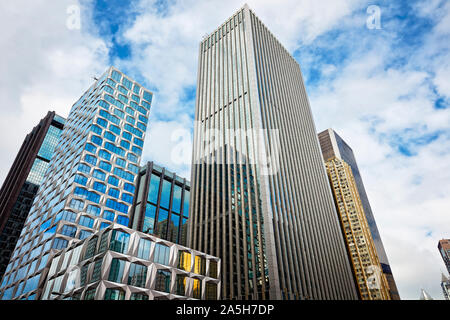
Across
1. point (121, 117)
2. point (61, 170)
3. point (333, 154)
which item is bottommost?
point (61, 170)

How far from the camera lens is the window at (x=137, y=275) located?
50781 millimetres

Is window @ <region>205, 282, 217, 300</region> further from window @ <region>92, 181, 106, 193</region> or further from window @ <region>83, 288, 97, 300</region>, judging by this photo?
window @ <region>92, 181, 106, 193</region>

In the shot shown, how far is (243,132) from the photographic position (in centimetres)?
9188

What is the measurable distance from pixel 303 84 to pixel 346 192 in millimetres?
63668

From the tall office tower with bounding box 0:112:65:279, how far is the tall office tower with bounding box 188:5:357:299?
74086 millimetres

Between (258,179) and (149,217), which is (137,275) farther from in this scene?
(149,217)

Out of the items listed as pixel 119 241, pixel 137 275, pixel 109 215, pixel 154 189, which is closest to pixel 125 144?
pixel 109 215

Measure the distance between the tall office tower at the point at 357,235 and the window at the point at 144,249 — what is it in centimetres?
10940

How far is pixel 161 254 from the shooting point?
57250 millimetres

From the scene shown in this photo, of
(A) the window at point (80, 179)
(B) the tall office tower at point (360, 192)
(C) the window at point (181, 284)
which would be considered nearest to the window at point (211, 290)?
(C) the window at point (181, 284)

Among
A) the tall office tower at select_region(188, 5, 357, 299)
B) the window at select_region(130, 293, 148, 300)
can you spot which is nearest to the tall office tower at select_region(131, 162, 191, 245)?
the tall office tower at select_region(188, 5, 357, 299)
